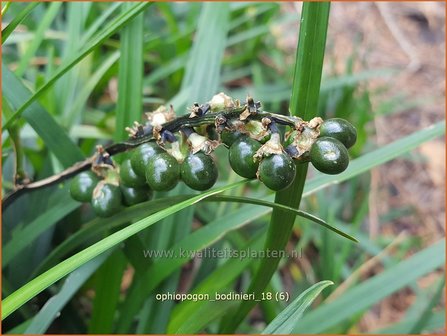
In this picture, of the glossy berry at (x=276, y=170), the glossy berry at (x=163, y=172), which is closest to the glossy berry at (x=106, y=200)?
the glossy berry at (x=163, y=172)

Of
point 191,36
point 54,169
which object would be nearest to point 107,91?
point 191,36

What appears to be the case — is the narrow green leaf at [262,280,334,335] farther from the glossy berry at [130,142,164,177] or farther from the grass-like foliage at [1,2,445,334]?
the glossy berry at [130,142,164,177]

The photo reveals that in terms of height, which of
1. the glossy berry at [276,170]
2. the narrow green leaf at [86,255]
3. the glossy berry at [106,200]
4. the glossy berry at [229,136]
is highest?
the glossy berry at [229,136]

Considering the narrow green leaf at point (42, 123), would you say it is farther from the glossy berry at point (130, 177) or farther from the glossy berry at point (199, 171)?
the glossy berry at point (199, 171)

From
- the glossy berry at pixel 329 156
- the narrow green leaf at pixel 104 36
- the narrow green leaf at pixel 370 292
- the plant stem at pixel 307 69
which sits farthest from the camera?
the narrow green leaf at pixel 370 292

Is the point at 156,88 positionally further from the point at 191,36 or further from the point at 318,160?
the point at 318,160

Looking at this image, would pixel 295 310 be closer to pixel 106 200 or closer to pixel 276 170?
pixel 276 170
